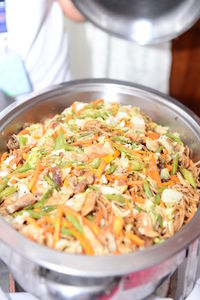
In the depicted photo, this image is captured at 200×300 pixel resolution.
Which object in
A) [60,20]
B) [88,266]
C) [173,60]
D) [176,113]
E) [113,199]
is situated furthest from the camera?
[173,60]

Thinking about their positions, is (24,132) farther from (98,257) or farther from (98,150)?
(98,257)

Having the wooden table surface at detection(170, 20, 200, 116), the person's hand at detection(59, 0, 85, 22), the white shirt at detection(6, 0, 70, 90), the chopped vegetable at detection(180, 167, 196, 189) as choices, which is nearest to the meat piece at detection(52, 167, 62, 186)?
the chopped vegetable at detection(180, 167, 196, 189)

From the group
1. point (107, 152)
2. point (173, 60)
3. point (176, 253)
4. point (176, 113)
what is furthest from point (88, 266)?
point (173, 60)

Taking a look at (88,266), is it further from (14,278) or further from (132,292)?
(14,278)

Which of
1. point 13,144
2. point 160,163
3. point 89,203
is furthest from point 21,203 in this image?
point 160,163

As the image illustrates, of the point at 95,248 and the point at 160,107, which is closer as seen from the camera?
the point at 95,248

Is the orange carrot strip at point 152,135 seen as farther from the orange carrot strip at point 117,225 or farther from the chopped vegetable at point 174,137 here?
the orange carrot strip at point 117,225

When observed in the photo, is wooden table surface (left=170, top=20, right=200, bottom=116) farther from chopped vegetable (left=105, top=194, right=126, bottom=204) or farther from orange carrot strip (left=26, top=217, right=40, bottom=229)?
orange carrot strip (left=26, top=217, right=40, bottom=229)
